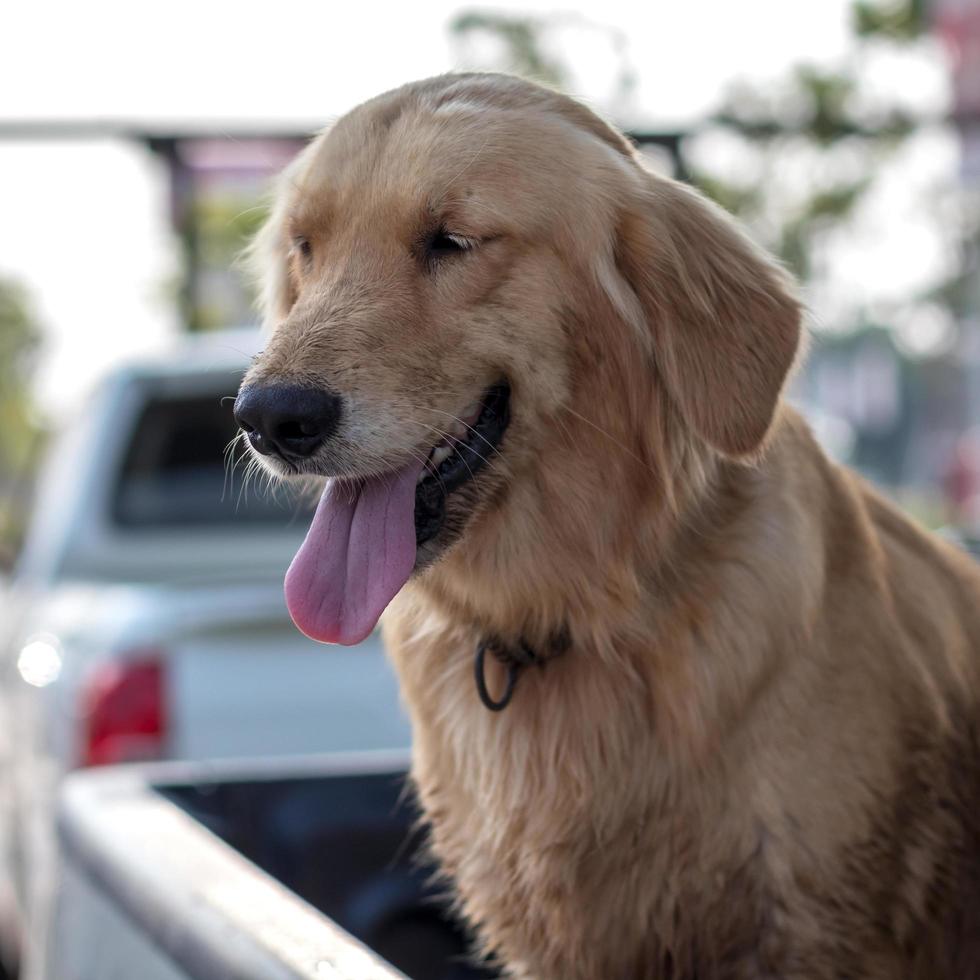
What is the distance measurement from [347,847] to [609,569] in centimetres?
99

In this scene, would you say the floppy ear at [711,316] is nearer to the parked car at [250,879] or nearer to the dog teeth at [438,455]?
the dog teeth at [438,455]

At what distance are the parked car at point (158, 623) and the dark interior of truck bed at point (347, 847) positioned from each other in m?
0.65

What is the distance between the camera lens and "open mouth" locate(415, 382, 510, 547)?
2576 mm

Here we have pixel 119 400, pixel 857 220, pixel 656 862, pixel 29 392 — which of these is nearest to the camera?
pixel 656 862

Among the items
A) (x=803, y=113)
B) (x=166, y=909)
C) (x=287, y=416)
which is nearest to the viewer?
(x=166, y=909)

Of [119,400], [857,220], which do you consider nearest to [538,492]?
[119,400]

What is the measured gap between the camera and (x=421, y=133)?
2.65 metres

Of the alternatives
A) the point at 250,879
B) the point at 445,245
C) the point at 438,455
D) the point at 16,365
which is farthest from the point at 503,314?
the point at 16,365

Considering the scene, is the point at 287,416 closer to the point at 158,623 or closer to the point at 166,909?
the point at 166,909

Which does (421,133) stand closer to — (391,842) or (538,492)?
(538,492)

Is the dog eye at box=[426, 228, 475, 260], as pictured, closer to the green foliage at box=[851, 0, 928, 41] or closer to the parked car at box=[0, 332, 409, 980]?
the parked car at box=[0, 332, 409, 980]

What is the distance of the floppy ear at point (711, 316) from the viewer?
2.50 meters

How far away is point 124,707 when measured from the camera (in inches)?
164

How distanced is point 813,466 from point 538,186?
729 millimetres
